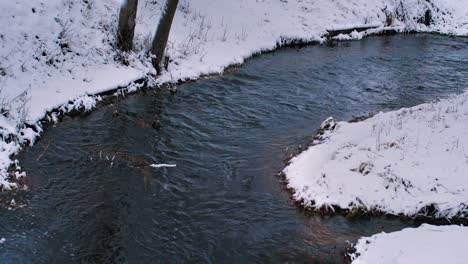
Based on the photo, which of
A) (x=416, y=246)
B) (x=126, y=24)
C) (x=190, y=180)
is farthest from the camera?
(x=126, y=24)

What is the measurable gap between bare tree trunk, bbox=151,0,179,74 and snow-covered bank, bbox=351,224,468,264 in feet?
27.2

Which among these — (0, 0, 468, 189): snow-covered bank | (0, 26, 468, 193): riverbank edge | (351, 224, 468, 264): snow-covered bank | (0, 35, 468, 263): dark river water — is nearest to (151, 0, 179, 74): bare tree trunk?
(0, 0, 468, 189): snow-covered bank

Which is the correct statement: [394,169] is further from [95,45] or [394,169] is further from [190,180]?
[95,45]

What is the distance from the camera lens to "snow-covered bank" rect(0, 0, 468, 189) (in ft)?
34.1

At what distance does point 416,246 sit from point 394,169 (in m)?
2.24

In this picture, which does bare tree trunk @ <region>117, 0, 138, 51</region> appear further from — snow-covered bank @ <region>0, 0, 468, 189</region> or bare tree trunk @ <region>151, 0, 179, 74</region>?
bare tree trunk @ <region>151, 0, 179, 74</region>

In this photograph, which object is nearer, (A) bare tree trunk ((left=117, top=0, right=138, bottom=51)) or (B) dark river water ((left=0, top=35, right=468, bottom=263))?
(B) dark river water ((left=0, top=35, right=468, bottom=263))

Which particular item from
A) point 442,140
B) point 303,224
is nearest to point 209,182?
point 303,224

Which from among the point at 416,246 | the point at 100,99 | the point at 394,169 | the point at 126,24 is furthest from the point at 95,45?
the point at 416,246

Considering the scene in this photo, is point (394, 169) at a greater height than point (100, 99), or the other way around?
point (100, 99)

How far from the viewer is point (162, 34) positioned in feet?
44.0

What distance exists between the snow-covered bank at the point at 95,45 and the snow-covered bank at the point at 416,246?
19.0ft

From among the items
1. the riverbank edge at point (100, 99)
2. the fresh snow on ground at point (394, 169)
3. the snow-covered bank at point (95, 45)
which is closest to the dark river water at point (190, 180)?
the riverbank edge at point (100, 99)

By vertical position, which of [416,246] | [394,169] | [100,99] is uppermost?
[100,99]
